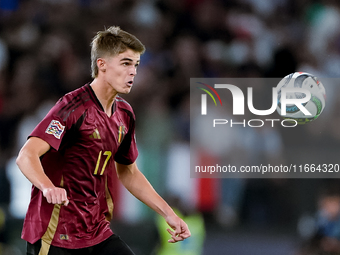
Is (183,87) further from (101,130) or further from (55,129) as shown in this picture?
(55,129)

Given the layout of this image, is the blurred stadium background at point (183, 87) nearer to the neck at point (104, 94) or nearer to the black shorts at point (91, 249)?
the black shorts at point (91, 249)

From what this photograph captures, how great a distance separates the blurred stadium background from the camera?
276 inches

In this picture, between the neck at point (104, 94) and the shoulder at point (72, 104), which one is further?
→ the neck at point (104, 94)

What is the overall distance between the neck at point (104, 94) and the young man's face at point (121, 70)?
0.03 m

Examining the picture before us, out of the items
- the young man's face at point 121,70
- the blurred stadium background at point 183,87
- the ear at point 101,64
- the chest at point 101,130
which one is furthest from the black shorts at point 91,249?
the blurred stadium background at point 183,87

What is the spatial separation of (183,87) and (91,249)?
15.8ft

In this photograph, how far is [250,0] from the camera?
374 inches

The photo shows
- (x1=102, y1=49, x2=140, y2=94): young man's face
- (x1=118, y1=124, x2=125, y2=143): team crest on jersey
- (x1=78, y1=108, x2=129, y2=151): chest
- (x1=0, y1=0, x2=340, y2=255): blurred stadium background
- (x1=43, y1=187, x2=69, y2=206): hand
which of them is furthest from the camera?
(x1=0, y1=0, x2=340, y2=255): blurred stadium background

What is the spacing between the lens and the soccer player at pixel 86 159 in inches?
142

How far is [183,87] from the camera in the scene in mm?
8234

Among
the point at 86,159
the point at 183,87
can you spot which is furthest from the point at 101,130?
the point at 183,87

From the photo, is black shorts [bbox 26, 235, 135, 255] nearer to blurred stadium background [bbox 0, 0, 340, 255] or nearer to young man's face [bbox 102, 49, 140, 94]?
young man's face [bbox 102, 49, 140, 94]

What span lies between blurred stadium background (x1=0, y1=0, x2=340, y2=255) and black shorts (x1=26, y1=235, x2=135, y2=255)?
10.1ft

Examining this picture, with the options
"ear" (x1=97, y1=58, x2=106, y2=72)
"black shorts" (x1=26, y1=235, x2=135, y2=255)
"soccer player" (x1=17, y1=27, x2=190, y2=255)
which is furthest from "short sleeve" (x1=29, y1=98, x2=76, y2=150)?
"black shorts" (x1=26, y1=235, x2=135, y2=255)
